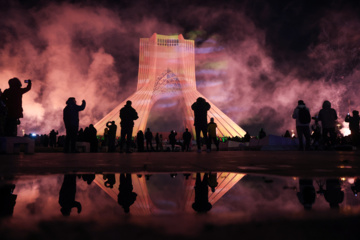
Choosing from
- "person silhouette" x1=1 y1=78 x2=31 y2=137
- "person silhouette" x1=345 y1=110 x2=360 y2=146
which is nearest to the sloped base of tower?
"person silhouette" x1=345 y1=110 x2=360 y2=146

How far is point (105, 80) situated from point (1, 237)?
37.3 metres

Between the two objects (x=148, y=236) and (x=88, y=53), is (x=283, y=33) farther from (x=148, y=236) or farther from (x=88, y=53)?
(x=148, y=236)

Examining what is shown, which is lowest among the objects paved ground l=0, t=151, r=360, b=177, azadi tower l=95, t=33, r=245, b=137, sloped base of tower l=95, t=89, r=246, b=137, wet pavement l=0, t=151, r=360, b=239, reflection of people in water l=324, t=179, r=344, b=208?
wet pavement l=0, t=151, r=360, b=239

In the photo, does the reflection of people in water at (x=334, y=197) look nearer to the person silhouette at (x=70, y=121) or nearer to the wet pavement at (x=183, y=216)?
the wet pavement at (x=183, y=216)

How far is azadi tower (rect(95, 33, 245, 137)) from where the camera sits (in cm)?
3275

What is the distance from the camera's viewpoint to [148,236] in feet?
1.60

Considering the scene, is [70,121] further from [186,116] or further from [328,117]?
[186,116]

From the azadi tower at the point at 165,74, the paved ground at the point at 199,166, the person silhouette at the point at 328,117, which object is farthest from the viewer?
the azadi tower at the point at 165,74

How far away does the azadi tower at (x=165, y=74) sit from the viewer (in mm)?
32750

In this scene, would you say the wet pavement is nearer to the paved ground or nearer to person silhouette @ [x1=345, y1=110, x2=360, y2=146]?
the paved ground

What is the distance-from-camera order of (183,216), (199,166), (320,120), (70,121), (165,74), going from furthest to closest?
(165,74)
(320,120)
(70,121)
(199,166)
(183,216)

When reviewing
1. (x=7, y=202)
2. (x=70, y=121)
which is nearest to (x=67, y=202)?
(x=7, y=202)

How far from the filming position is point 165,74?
112 ft

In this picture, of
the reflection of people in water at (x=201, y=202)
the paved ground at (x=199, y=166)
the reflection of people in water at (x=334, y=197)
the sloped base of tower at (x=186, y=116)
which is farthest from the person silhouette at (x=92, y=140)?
the sloped base of tower at (x=186, y=116)
